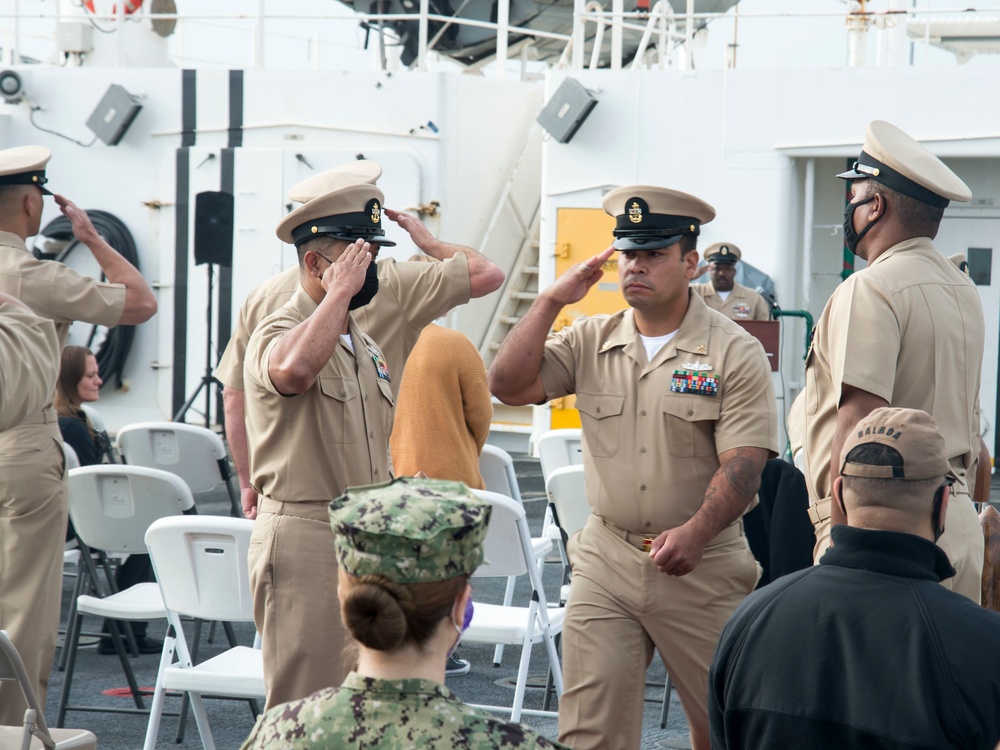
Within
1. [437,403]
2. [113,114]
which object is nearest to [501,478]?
[437,403]

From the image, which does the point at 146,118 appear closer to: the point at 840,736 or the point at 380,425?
the point at 380,425

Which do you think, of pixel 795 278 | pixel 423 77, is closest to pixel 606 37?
pixel 423 77

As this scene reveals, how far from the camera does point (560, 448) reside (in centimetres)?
621

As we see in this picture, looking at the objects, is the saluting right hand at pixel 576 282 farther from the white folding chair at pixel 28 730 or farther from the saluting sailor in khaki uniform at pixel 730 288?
the saluting sailor in khaki uniform at pixel 730 288

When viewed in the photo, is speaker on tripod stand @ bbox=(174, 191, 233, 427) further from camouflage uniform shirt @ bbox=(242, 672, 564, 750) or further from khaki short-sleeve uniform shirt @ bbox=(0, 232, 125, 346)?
camouflage uniform shirt @ bbox=(242, 672, 564, 750)

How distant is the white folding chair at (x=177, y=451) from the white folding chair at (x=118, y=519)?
3.57ft

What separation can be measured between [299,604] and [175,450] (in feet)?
10.4

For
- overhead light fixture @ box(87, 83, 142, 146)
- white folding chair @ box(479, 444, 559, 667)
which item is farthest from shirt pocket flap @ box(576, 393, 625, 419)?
overhead light fixture @ box(87, 83, 142, 146)

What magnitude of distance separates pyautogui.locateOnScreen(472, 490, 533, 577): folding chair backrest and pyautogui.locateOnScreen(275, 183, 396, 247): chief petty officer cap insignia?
1058mm

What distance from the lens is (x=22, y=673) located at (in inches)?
111

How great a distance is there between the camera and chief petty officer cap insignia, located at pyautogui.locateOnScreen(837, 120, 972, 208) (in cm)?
319

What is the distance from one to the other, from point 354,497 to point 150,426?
456 centimetres

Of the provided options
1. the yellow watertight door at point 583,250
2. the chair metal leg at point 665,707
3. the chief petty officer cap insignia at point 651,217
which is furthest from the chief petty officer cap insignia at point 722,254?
the chief petty officer cap insignia at point 651,217

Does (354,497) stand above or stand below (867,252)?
below
